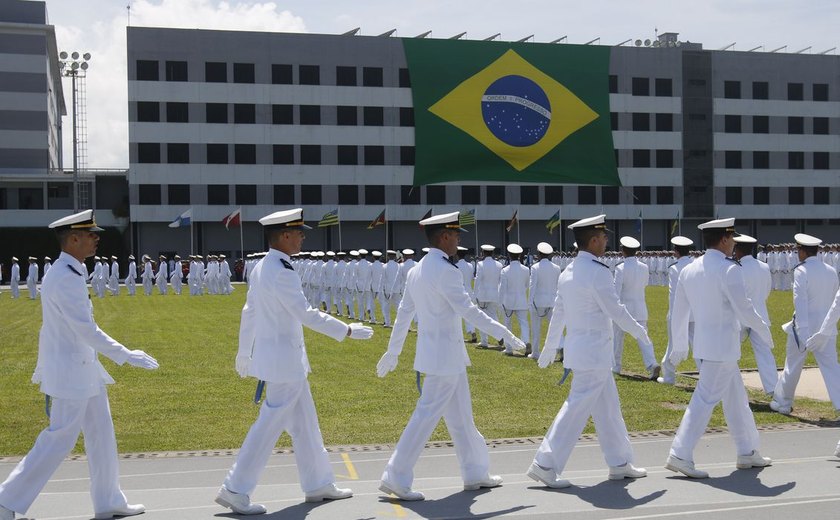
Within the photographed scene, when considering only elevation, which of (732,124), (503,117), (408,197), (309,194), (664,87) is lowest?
(408,197)

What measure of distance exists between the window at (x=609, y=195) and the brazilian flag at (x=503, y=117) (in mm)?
9542

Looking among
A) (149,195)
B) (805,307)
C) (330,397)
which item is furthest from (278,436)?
(149,195)

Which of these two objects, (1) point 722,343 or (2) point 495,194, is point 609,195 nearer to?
(2) point 495,194

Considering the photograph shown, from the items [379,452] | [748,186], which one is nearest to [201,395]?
[379,452]

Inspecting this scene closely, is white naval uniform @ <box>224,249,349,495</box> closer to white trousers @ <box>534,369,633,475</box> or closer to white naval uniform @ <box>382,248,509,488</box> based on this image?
white naval uniform @ <box>382,248,509,488</box>

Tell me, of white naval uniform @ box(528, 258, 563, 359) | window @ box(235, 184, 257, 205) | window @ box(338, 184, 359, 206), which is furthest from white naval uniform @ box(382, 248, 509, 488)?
window @ box(338, 184, 359, 206)

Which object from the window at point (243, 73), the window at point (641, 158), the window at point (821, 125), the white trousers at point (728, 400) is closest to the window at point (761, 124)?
the window at point (821, 125)

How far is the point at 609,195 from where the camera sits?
67.2 metres

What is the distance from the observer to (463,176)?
53969mm

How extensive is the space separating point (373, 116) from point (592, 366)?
5642 cm

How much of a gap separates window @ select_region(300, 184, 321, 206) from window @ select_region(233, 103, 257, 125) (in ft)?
16.9

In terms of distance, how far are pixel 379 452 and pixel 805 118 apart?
68236 mm

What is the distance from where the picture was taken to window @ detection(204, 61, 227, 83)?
200 feet

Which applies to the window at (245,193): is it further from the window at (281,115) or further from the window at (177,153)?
the window at (281,115)
